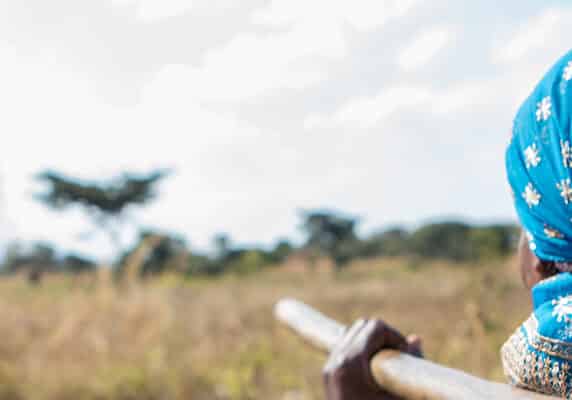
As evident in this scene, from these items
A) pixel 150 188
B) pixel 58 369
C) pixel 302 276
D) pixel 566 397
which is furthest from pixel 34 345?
pixel 150 188

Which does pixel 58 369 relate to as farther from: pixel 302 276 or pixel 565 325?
pixel 302 276

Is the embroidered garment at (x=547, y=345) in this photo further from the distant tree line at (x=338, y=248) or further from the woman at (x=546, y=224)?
the distant tree line at (x=338, y=248)

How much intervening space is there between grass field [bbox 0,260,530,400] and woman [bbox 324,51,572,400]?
1.55m

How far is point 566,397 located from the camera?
793 mm

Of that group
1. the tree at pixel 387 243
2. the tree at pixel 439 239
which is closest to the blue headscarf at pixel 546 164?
the tree at pixel 439 239

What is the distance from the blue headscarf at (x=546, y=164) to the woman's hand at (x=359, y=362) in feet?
0.94

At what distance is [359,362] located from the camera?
3.52 ft

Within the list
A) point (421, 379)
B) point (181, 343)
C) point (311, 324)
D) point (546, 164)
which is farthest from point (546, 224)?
point (181, 343)

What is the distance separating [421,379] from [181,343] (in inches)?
166

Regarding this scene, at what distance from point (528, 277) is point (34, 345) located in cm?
446

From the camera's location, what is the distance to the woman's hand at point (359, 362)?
3.52ft

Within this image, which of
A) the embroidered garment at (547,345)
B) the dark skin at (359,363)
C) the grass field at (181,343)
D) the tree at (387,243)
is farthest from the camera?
the tree at (387,243)

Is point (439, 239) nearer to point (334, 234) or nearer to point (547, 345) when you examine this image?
point (334, 234)

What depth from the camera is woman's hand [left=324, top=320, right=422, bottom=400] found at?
1072 millimetres
